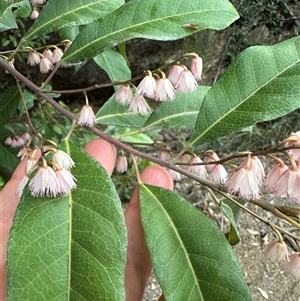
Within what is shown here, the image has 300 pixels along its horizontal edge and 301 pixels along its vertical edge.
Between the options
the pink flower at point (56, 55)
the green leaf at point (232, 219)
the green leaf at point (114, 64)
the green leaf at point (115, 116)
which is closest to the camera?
the green leaf at point (232, 219)

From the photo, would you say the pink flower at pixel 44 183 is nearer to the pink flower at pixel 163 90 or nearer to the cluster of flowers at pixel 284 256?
the pink flower at pixel 163 90

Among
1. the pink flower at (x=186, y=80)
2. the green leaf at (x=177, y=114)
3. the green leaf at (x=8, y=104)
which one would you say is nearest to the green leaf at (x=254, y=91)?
the pink flower at (x=186, y=80)

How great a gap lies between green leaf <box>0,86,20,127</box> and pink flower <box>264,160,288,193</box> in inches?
52.3

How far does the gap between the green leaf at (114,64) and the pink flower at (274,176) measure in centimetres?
80

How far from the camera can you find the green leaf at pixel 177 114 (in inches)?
45.8

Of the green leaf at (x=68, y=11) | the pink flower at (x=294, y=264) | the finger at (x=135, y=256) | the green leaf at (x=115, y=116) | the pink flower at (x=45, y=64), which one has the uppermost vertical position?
the green leaf at (x=68, y=11)

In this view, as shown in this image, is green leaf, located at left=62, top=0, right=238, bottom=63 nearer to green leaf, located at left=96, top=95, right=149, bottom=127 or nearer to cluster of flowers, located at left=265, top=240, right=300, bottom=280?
green leaf, located at left=96, top=95, right=149, bottom=127

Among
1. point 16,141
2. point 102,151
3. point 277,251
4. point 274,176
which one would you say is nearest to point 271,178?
point 274,176

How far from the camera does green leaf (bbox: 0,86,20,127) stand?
191 centimetres

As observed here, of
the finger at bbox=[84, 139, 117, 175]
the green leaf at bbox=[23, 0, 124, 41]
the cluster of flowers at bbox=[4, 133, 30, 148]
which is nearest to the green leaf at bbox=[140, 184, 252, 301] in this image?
the finger at bbox=[84, 139, 117, 175]

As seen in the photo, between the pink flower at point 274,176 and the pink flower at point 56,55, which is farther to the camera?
the pink flower at point 56,55

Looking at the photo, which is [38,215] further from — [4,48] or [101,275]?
[4,48]

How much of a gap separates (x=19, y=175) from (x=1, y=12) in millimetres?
419

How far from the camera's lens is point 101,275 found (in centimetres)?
75
